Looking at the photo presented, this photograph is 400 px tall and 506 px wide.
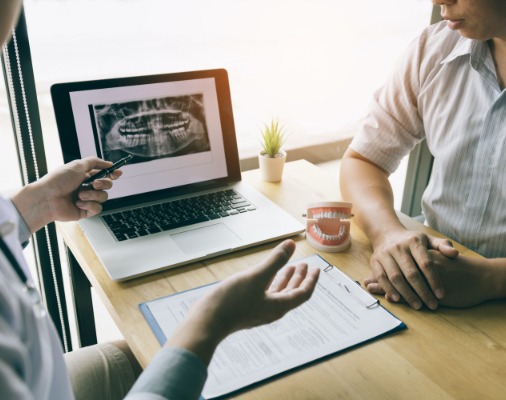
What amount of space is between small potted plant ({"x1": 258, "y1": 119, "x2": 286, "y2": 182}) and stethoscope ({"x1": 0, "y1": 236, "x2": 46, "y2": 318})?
92cm

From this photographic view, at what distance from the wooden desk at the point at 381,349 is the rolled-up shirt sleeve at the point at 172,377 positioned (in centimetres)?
12

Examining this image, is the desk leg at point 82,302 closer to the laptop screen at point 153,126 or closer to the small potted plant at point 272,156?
the laptop screen at point 153,126

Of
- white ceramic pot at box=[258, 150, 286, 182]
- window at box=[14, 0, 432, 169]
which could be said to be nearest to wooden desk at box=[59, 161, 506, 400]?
white ceramic pot at box=[258, 150, 286, 182]

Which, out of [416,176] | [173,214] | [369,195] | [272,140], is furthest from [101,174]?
[416,176]

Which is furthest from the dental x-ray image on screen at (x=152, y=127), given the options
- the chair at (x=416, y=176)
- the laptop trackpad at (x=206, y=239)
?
the chair at (x=416, y=176)

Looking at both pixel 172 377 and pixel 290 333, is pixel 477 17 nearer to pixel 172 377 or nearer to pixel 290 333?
pixel 290 333

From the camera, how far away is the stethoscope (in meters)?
0.50

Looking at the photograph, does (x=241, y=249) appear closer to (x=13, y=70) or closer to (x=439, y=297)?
(x=439, y=297)

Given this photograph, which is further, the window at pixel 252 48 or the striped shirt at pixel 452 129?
the window at pixel 252 48

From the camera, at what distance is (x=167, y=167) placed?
124 centimetres

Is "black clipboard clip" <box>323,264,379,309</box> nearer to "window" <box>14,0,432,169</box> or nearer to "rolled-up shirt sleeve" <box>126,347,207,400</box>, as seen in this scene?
"rolled-up shirt sleeve" <box>126,347,207,400</box>

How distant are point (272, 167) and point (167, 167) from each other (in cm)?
33

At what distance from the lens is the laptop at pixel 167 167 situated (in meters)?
1.06

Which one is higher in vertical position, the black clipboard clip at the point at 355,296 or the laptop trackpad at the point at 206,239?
the laptop trackpad at the point at 206,239
